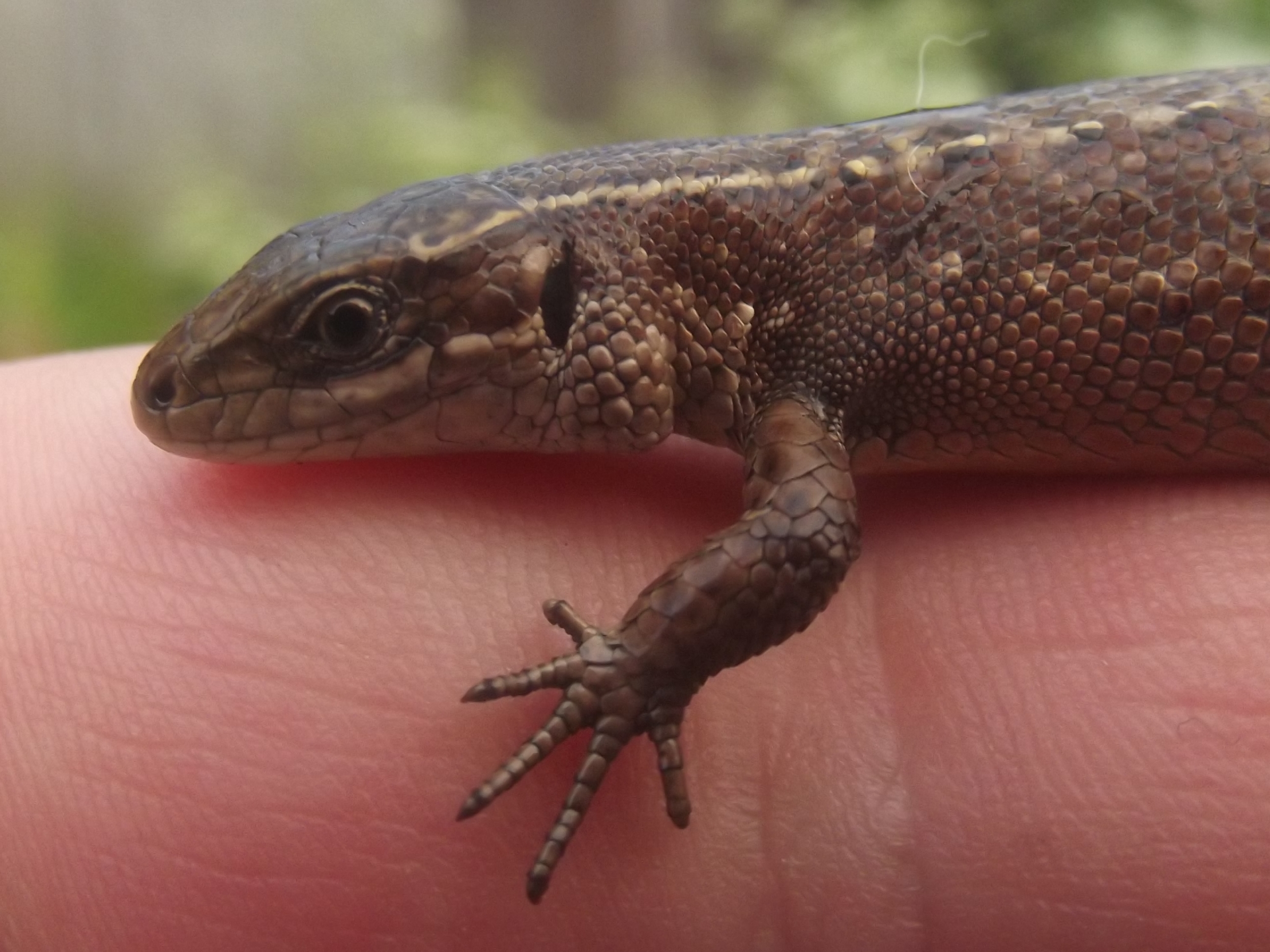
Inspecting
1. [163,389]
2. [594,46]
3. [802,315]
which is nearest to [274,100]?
[594,46]

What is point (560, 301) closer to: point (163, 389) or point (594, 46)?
point (163, 389)

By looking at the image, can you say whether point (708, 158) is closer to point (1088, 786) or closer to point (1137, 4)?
point (1088, 786)

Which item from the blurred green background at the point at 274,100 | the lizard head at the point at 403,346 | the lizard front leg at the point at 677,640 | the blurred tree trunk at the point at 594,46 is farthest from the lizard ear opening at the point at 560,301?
the blurred tree trunk at the point at 594,46

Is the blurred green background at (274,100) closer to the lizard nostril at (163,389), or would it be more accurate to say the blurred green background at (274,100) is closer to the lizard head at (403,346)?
the lizard head at (403,346)

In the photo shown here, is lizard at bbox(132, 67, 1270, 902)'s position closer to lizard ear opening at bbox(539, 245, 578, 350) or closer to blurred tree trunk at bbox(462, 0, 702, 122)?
lizard ear opening at bbox(539, 245, 578, 350)

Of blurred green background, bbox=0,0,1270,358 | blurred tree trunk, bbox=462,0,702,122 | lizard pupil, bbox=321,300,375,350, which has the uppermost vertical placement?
blurred tree trunk, bbox=462,0,702,122

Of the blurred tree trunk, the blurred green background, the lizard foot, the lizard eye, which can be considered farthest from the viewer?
the blurred tree trunk

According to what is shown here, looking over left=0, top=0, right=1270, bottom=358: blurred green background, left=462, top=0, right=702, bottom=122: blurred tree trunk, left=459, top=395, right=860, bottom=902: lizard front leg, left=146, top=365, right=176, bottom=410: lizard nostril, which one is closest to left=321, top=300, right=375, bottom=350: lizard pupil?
left=146, top=365, right=176, bottom=410: lizard nostril

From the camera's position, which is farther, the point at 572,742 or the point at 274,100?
the point at 274,100
